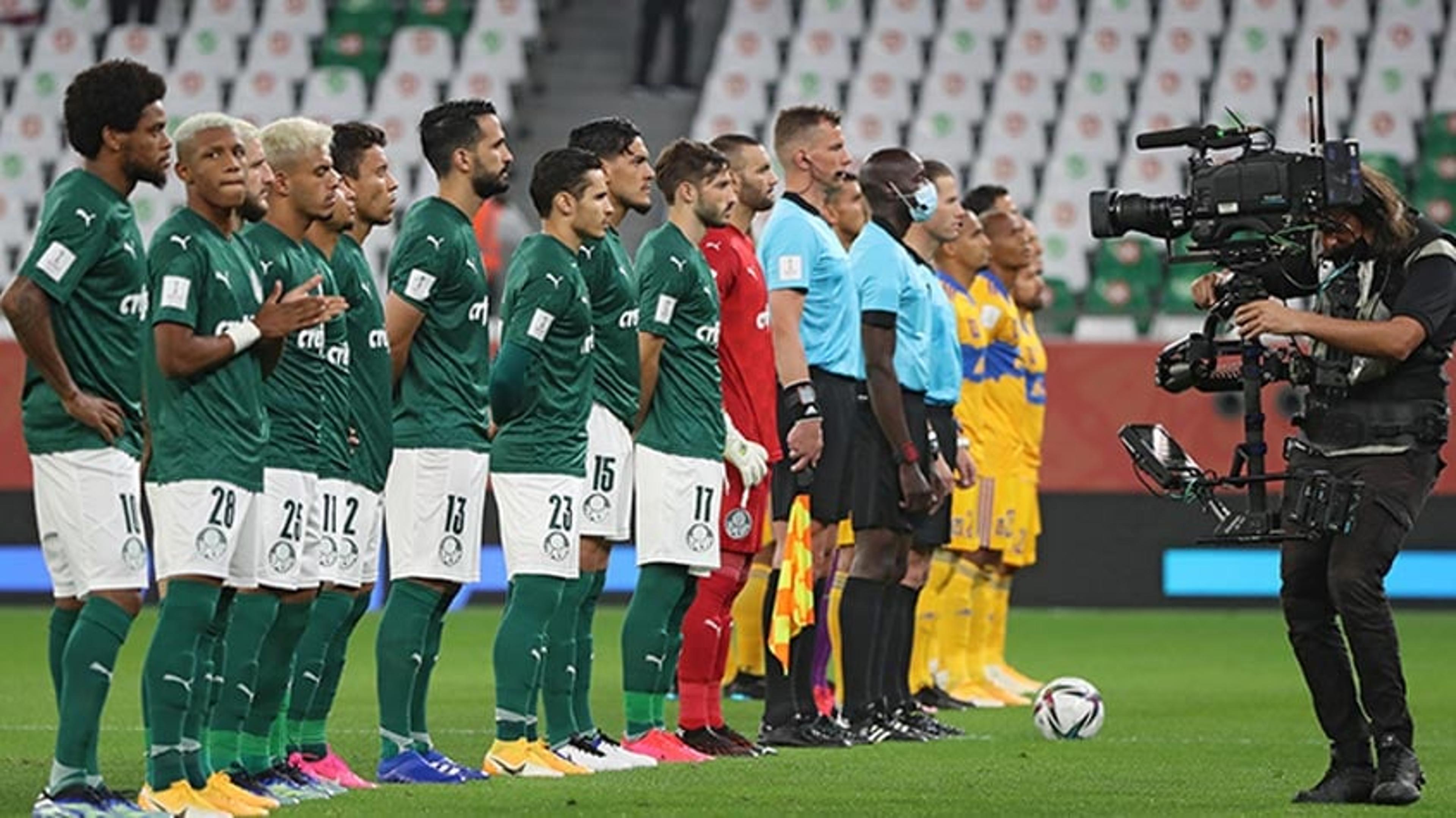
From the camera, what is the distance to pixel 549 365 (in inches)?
389

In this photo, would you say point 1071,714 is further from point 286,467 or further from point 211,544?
point 211,544

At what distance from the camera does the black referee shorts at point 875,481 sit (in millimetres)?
11836

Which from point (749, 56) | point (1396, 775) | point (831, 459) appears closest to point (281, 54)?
point (749, 56)

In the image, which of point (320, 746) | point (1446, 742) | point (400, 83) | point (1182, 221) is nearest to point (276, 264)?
point (320, 746)

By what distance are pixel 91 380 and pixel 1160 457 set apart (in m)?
3.44

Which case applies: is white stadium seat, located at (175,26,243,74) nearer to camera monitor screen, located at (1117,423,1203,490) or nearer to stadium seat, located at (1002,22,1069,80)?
stadium seat, located at (1002,22,1069,80)

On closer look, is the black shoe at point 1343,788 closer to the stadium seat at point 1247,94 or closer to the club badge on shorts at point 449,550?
the club badge on shorts at point 449,550

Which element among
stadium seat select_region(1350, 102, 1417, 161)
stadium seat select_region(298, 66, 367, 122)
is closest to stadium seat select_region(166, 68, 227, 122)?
stadium seat select_region(298, 66, 367, 122)

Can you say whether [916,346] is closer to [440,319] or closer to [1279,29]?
[440,319]

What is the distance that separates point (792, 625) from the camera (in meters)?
11.3

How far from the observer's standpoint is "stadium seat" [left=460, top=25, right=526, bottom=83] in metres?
25.1

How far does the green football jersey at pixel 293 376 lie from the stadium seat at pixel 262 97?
16.2m

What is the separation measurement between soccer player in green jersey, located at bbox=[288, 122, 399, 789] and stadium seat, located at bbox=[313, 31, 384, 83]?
16.1m

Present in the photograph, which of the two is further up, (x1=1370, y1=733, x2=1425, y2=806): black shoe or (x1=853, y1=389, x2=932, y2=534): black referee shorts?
(x1=853, y1=389, x2=932, y2=534): black referee shorts
